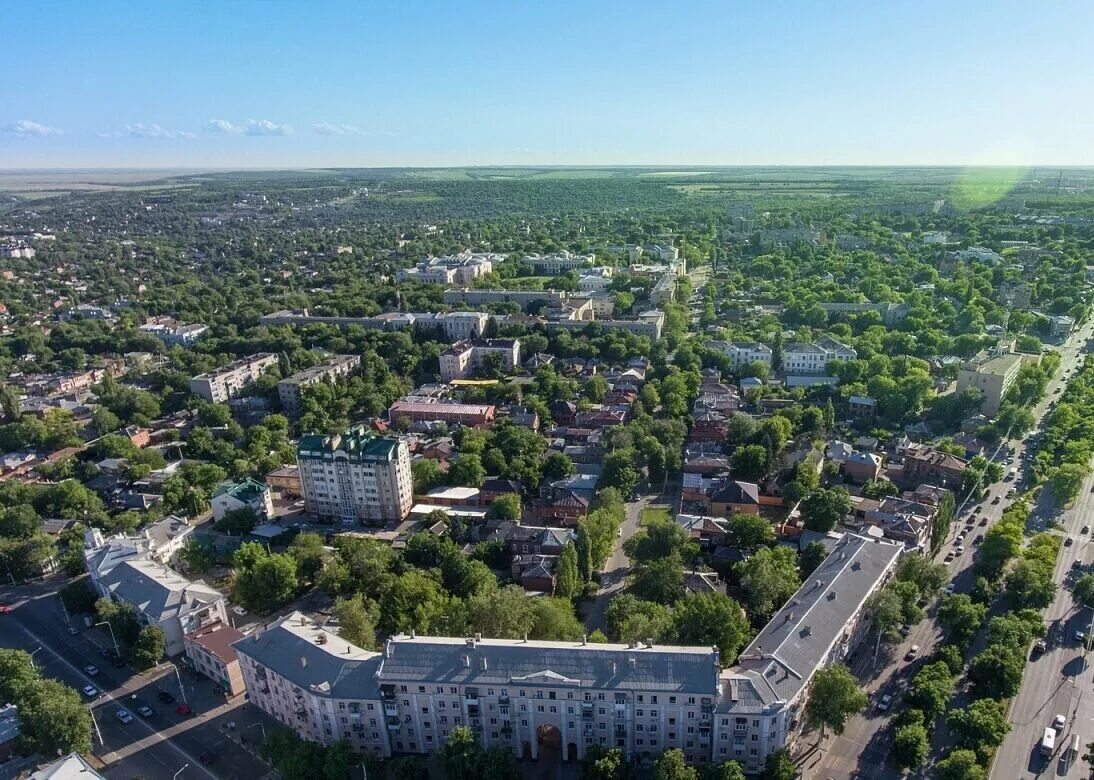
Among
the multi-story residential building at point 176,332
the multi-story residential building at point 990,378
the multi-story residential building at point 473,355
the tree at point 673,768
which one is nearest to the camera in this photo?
the tree at point 673,768

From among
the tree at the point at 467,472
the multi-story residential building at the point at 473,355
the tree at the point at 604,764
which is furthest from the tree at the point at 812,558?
the multi-story residential building at the point at 473,355

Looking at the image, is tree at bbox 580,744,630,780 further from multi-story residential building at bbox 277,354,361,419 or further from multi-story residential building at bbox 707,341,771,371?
multi-story residential building at bbox 707,341,771,371

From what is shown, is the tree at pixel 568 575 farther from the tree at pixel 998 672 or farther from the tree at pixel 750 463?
the tree at pixel 998 672

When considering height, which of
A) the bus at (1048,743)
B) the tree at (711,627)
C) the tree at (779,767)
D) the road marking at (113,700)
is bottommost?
the road marking at (113,700)

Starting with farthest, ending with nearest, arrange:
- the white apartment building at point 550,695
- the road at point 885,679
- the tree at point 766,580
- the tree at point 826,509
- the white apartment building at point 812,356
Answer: the white apartment building at point 812,356, the tree at point 826,509, the tree at point 766,580, the road at point 885,679, the white apartment building at point 550,695

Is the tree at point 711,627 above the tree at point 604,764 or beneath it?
above

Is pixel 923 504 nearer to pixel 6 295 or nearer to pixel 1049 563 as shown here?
pixel 1049 563

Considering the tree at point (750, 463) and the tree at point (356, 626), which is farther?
the tree at point (750, 463)
